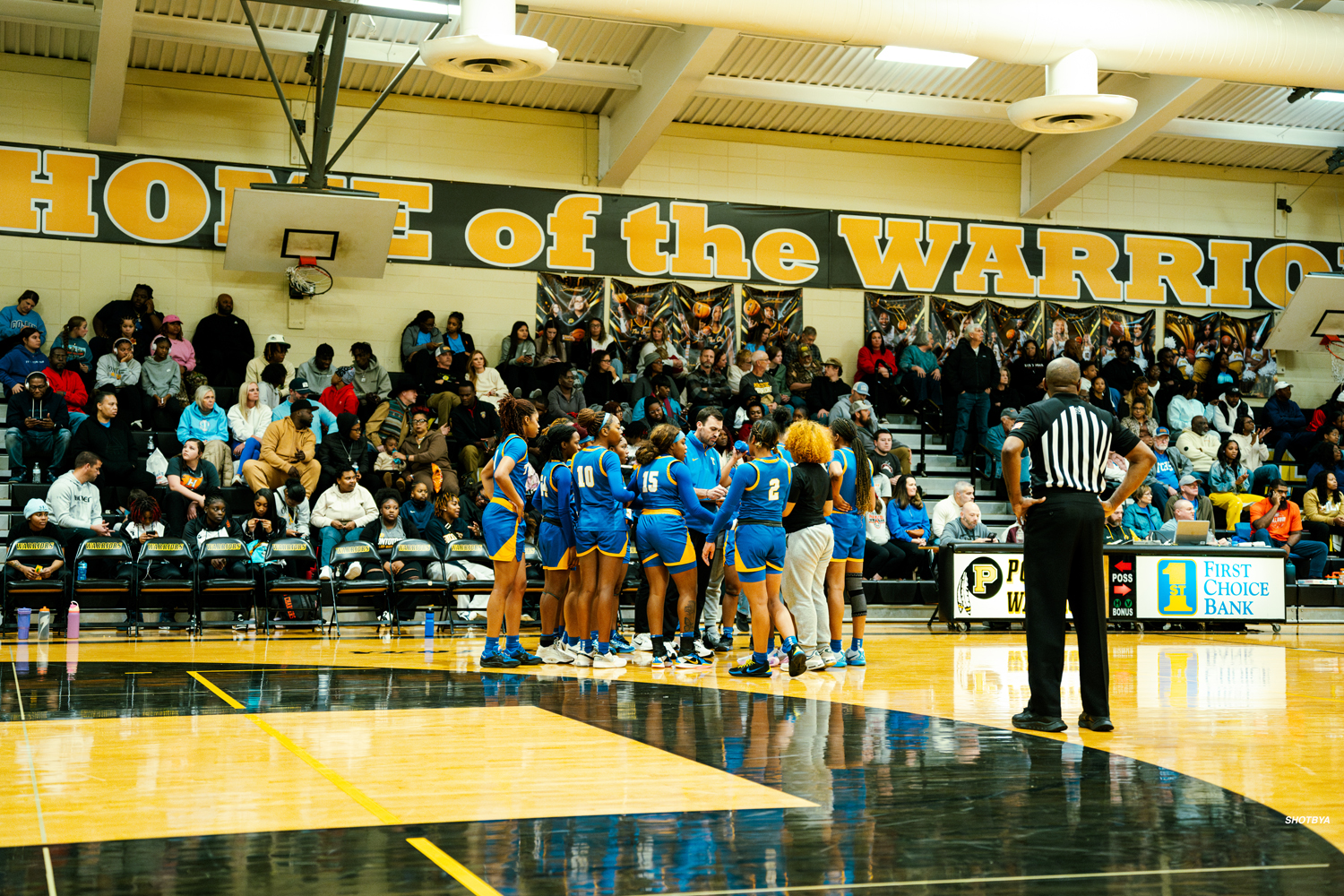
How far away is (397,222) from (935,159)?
863 centimetres

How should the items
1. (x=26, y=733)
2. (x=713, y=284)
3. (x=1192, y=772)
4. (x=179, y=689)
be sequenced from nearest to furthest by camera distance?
1. (x=1192, y=772)
2. (x=26, y=733)
3. (x=179, y=689)
4. (x=713, y=284)

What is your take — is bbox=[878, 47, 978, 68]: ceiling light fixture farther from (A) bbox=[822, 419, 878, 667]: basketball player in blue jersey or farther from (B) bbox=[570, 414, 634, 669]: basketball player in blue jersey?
(B) bbox=[570, 414, 634, 669]: basketball player in blue jersey

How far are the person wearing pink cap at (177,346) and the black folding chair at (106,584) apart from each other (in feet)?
14.6

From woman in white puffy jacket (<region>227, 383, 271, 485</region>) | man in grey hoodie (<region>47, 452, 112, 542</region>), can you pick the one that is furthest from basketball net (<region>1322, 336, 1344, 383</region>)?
man in grey hoodie (<region>47, 452, 112, 542</region>)

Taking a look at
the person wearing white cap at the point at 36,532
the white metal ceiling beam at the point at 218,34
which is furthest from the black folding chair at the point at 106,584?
the white metal ceiling beam at the point at 218,34

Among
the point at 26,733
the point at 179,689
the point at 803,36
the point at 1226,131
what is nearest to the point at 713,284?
the point at 803,36

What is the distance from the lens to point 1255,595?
13758 mm

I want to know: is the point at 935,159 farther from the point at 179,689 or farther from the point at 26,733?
the point at 26,733

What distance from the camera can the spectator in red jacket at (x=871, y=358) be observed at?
18.9m

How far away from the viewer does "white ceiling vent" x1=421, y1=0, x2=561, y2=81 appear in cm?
1062

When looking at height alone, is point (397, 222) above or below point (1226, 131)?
below

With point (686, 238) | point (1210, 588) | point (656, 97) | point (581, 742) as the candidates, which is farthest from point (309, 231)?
point (581, 742)

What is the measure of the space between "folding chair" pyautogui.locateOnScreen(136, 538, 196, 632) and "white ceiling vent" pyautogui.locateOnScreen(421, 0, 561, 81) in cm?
501

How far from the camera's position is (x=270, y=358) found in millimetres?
15992
